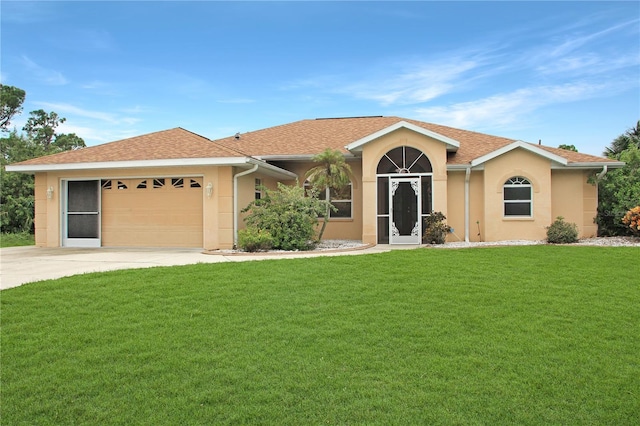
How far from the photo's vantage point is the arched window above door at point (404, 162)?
16.1 meters

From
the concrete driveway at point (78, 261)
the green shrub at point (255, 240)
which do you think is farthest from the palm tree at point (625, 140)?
the green shrub at point (255, 240)

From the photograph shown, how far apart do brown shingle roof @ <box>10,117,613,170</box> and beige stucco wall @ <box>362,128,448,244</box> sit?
0.88m

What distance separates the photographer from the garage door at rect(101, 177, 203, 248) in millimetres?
15094

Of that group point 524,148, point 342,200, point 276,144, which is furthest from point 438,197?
point 276,144

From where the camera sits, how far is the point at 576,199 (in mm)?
16594

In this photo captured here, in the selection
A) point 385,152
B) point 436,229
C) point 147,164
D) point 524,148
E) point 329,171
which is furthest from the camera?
point 385,152

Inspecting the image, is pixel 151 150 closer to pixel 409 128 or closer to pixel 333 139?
pixel 333 139

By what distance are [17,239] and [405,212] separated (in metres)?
17.0

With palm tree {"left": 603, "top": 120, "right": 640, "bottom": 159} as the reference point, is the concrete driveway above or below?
below

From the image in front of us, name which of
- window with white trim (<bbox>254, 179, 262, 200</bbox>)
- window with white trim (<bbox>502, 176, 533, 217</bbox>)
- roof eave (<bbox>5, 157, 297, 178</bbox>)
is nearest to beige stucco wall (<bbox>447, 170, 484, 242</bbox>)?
window with white trim (<bbox>502, 176, 533, 217</bbox>)

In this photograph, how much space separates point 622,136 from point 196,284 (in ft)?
98.2

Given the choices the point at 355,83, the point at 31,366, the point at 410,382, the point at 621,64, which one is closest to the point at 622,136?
the point at 621,64

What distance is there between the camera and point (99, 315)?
612 centimetres

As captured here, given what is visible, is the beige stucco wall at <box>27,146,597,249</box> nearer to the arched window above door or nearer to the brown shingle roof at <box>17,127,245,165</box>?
the arched window above door
